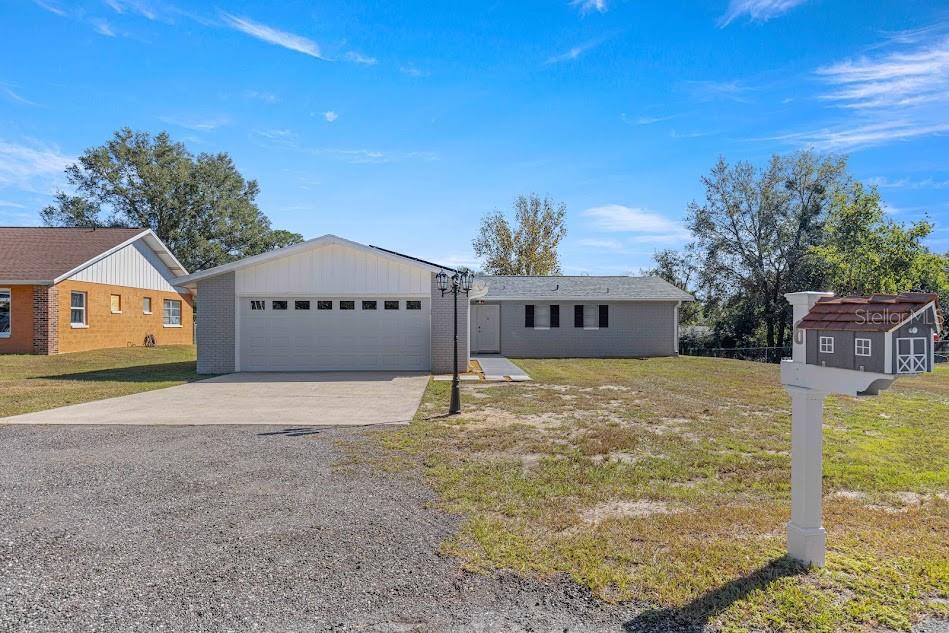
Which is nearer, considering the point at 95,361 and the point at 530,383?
the point at 530,383

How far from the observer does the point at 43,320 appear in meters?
18.7

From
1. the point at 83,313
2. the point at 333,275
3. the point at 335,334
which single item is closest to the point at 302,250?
the point at 333,275

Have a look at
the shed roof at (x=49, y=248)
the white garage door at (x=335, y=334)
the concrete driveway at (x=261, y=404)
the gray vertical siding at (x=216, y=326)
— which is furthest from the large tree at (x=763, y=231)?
the shed roof at (x=49, y=248)

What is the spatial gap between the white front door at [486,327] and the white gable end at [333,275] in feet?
23.6

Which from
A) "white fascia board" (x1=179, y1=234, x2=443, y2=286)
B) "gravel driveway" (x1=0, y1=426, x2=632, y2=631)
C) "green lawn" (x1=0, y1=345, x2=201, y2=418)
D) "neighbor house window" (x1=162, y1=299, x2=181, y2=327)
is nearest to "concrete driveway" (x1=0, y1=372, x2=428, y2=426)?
"green lawn" (x1=0, y1=345, x2=201, y2=418)

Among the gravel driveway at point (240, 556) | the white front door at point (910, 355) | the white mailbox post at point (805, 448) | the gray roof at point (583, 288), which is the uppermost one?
the gray roof at point (583, 288)

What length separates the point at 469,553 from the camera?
3.46m

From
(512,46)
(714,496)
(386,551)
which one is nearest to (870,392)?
(714,496)

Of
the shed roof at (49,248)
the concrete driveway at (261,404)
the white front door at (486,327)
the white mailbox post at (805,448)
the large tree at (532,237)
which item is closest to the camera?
the white mailbox post at (805,448)

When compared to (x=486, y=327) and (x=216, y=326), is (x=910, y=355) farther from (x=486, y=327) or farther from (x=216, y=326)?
(x=486, y=327)

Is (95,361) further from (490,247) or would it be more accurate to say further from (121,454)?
(490,247)

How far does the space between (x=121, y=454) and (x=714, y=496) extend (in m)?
6.46

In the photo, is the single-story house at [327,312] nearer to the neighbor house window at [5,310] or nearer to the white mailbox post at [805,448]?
the neighbor house window at [5,310]

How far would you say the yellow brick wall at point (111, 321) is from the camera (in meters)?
19.5
